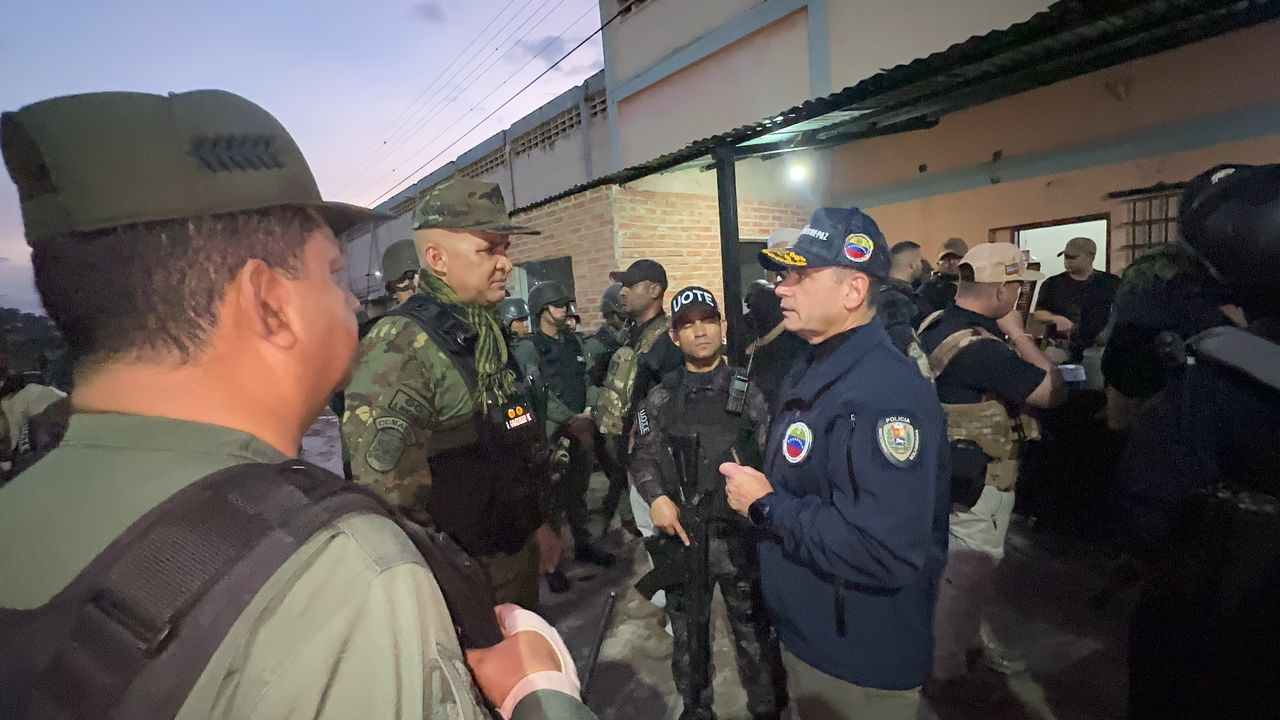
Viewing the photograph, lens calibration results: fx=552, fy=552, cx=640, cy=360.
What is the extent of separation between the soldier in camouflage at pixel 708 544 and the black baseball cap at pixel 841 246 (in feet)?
3.30

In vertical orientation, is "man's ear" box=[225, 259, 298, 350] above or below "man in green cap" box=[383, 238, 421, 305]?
below

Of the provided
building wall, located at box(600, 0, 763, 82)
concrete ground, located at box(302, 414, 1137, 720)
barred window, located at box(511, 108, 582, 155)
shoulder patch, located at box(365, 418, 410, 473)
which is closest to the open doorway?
concrete ground, located at box(302, 414, 1137, 720)

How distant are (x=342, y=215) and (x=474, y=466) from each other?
149 cm

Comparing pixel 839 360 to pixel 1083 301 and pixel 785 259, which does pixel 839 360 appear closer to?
pixel 785 259

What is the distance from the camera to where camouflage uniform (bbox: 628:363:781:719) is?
8.91 feet

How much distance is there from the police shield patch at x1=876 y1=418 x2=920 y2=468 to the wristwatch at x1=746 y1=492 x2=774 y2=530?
45 cm

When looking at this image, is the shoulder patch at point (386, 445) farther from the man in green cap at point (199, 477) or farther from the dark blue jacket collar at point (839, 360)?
the dark blue jacket collar at point (839, 360)

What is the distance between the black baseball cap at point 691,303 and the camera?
3.04 meters

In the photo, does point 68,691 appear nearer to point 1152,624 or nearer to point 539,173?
point 1152,624

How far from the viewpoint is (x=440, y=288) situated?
95.3 inches

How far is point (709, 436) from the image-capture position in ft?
9.19

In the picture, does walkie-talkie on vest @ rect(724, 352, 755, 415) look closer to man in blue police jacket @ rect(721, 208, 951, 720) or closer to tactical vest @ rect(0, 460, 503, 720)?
man in blue police jacket @ rect(721, 208, 951, 720)

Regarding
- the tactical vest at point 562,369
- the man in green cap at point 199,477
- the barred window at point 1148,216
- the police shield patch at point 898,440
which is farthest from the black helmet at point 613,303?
the barred window at point 1148,216

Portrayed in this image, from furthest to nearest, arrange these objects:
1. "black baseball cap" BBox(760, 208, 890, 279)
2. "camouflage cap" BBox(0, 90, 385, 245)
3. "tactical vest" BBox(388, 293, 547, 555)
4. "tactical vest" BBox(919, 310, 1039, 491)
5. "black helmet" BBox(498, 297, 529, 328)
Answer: "black helmet" BBox(498, 297, 529, 328)
"tactical vest" BBox(919, 310, 1039, 491)
"tactical vest" BBox(388, 293, 547, 555)
"black baseball cap" BBox(760, 208, 890, 279)
"camouflage cap" BBox(0, 90, 385, 245)
